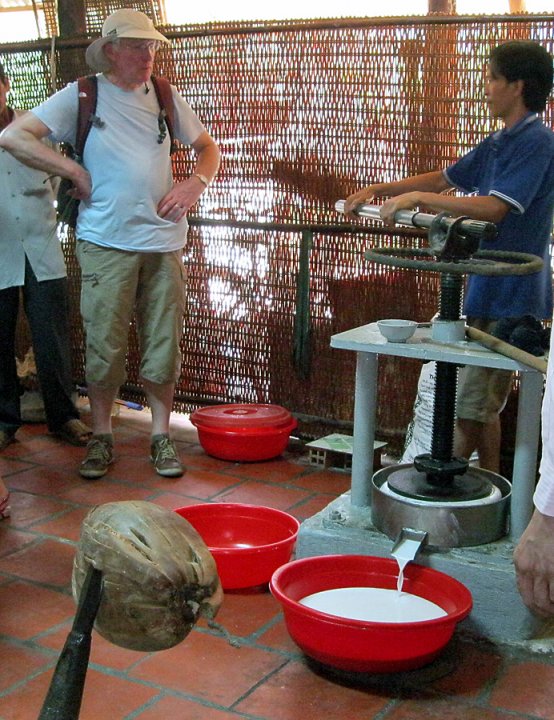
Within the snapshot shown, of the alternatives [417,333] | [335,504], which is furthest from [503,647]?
[417,333]

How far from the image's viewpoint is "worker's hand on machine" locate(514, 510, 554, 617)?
141 centimetres

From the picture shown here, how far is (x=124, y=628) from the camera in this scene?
1.19m

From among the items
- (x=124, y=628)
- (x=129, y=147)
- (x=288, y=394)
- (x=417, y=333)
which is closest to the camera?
(x=124, y=628)

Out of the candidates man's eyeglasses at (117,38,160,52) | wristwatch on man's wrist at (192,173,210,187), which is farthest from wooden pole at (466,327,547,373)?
man's eyeglasses at (117,38,160,52)

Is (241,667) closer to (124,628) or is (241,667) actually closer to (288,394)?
(124,628)

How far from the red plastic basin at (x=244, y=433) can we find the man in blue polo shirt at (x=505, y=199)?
45.4 inches

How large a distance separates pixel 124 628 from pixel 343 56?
361cm

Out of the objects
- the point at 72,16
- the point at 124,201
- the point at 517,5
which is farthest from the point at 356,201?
the point at 517,5

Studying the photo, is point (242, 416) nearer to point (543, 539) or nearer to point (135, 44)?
point (135, 44)

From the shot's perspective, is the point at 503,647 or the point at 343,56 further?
the point at 343,56

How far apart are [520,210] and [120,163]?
1.81 metres

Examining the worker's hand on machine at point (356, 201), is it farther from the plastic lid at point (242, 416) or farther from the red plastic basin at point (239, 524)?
the plastic lid at point (242, 416)

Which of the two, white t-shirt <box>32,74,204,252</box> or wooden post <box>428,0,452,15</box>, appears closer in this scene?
white t-shirt <box>32,74,204,252</box>

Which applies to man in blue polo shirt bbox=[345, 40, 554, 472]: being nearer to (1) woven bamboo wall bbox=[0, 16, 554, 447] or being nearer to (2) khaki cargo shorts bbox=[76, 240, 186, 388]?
(1) woven bamboo wall bbox=[0, 16, 554, 447]
